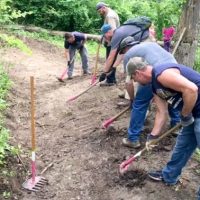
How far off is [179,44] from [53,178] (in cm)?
399

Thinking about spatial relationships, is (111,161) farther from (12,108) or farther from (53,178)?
(12,108)

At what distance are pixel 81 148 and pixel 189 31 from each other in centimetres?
334

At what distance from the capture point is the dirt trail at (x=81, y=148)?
5.64m

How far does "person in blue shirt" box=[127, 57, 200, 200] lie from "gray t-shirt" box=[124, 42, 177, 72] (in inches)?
23.1

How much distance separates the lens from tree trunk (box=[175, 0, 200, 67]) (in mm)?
8172

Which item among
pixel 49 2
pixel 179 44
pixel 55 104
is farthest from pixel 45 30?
pixel 179 44

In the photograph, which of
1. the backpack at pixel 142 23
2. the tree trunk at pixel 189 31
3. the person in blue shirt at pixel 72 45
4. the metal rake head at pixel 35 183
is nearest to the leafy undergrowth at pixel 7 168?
the metal rake head at pixel 35 183

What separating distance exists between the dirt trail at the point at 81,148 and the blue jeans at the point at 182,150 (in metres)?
0.20

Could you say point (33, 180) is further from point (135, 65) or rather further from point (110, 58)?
point (110, 58)

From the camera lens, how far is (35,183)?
19.1ft

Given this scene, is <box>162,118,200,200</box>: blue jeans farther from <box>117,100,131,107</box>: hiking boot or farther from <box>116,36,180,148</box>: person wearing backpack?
<box>117,100,131,107</box>: hiking boot

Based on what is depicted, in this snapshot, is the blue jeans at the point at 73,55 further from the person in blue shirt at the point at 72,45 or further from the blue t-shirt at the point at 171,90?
the blue t-shirt at the point at 171,90

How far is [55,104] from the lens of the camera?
9469 mm

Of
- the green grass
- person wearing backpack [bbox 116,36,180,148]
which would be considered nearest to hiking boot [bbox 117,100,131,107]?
person wearing backpack [bbox 116,36,180,148]
